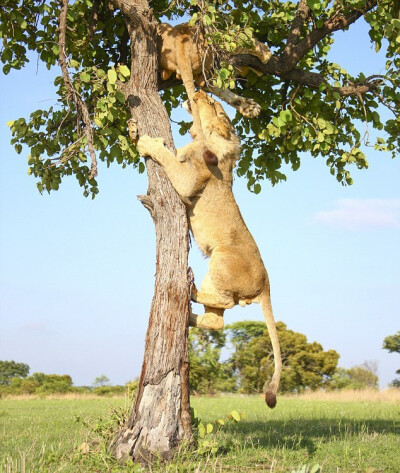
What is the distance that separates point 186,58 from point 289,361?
78.5 feet

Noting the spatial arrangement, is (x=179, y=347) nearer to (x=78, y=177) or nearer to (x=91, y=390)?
(x=78, y=177)

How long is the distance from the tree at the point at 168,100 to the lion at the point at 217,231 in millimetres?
221

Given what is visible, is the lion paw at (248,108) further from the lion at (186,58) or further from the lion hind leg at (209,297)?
the lion hind leg at (209,297)

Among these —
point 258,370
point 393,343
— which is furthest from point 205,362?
point 393,343

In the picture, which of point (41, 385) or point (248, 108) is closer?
point (248, 108)

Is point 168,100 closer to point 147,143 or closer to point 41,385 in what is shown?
point 147,143

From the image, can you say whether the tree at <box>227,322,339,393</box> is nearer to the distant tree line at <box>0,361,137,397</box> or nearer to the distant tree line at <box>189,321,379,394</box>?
the distant tree line at <box>189,321,379,394</box>

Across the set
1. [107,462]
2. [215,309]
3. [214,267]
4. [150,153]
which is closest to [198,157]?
[150,153]

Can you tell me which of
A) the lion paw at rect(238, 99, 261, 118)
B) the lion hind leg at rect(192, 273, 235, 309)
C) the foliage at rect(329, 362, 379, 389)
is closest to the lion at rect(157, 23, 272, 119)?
the lion paw at rect(238, 99, 261, 118)

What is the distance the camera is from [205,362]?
2398 cm

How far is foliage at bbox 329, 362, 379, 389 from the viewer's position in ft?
102

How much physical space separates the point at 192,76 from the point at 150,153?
1.63m

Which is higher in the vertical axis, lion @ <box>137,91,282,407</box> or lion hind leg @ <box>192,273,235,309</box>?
lion @ <box>137,91,282,407</box>

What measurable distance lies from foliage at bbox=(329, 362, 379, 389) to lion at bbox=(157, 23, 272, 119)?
24.4 metres
